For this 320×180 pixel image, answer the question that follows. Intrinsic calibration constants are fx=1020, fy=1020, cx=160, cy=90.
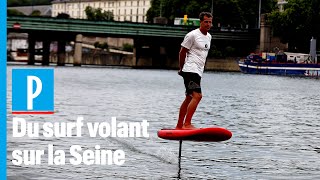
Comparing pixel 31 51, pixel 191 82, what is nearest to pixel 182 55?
pixel 191 82

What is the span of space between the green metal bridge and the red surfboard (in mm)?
134591

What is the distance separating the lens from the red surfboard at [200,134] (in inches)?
727

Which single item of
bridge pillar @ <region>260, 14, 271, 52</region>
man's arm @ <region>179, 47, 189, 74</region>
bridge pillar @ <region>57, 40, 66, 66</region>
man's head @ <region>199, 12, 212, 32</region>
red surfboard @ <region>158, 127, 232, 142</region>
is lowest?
bridge pillar @ <region>57, 40, 66, 66</region>

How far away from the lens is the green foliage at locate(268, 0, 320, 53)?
14812 centimetres

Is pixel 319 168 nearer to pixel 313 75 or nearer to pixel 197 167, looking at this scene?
pixel 197 167

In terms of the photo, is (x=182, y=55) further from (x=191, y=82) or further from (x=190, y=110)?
(x=190, y=110)

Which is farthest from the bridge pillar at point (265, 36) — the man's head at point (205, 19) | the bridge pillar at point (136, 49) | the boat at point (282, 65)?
the man's head at point (205, 19)

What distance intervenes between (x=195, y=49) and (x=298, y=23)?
135 m

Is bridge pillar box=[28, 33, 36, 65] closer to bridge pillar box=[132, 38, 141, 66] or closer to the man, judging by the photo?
bridge pillar box=[132, 38, 141, 66]

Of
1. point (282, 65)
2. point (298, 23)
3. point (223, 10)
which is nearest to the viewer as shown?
point (282, 65)

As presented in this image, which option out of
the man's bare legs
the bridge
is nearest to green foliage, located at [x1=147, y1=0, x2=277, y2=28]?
the bridge

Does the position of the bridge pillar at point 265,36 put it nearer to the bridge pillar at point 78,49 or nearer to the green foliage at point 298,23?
the green foliage at point 298,23

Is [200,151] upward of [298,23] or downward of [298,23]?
upward

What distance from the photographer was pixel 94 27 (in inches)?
6117
